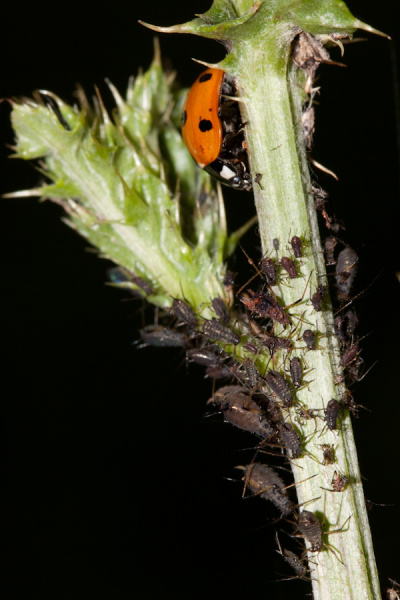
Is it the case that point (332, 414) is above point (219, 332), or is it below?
below

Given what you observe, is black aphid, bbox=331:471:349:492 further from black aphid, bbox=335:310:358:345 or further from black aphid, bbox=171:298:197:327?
black aphid, bbox=171:298:197:327

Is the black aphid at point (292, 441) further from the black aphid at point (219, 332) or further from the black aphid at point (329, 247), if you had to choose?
the black aphid at point (329, 247)

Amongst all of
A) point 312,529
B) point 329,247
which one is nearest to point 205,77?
point 329,247

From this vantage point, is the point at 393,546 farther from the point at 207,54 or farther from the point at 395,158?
the point at 207,54

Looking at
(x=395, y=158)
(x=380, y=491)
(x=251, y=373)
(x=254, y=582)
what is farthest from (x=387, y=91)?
(x=254, y=582)

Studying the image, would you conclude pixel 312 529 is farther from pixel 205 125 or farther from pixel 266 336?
pixel 205 125

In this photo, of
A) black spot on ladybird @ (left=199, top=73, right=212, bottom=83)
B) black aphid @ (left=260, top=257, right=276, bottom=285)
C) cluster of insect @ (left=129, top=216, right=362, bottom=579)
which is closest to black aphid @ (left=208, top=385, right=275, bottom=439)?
cluster of insect @ (left=129, top=216, right=362, bottom=579)
